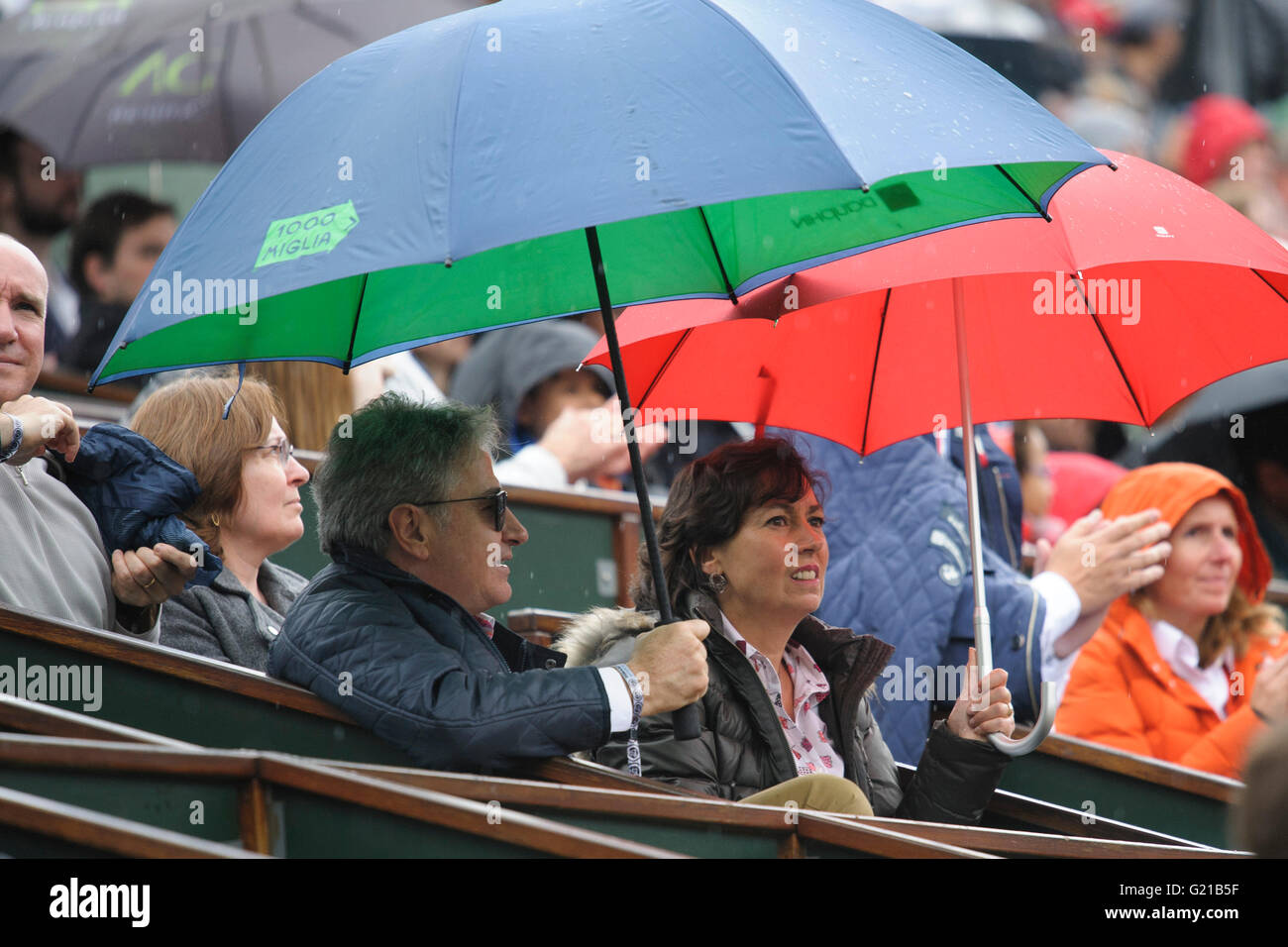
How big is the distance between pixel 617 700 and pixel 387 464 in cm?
85

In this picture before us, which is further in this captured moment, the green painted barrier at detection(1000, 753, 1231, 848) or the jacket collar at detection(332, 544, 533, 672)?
the green painted barrier at detection(1000, 753, 1231, 848)

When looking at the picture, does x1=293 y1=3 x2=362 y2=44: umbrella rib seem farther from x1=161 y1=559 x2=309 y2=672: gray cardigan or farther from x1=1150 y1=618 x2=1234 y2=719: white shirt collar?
x1=1150 y1=618 x2=1234 y2=719: white shirt collar

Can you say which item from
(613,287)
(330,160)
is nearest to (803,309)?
(613,287)

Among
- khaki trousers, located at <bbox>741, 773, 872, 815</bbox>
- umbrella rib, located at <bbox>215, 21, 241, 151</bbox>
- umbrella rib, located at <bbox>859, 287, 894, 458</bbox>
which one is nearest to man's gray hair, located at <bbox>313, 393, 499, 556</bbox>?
khaki trousers, located at <bbox>741, 773, 872, 815</bbox>

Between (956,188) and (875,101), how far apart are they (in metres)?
0.63

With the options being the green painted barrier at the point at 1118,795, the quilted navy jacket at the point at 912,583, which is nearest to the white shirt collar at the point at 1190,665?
the quilted navy jacket at the point at 912,583

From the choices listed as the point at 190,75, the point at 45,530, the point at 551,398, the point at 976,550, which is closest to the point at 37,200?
the point at 190,75

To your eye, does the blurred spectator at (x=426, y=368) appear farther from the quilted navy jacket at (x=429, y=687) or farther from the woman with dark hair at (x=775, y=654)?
the quilted navy jacket at (x=429, y=687)

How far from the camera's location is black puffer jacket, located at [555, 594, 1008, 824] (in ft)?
12.4

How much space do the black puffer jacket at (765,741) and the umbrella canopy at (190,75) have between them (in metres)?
3.38

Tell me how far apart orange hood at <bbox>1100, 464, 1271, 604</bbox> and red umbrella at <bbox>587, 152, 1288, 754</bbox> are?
1.56 meters

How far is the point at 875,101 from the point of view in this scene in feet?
10.4

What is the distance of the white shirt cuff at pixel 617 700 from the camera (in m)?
3.32
